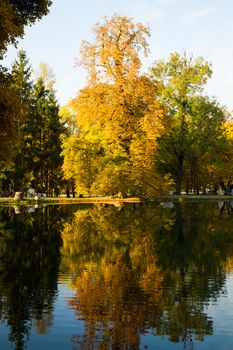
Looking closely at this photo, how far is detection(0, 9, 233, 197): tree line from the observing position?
4822cm

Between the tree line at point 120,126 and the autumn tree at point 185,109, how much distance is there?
14 centimetres

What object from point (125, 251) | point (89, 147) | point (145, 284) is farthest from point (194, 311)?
point (89, 147)

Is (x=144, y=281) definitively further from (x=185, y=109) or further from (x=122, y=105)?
(x=185, y=109)

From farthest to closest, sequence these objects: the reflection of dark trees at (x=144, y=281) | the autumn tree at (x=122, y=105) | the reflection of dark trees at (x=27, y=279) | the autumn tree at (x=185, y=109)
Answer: the autumn tree at (x=185, y=109) → the autumn tree at (x=122, y=105) → the reflection of dark trees at (x=27, y=279) → the reflection of dark trees at (x=144, y=281)

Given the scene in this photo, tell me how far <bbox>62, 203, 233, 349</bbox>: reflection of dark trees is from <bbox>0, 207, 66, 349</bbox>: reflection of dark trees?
0.58 metres

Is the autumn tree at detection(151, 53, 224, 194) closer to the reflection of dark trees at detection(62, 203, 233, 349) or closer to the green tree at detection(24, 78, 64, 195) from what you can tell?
the green tree at detection(24, 78, 64, 195)

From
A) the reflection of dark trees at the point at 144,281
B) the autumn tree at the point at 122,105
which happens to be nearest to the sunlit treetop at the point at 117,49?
the autumn tree at the point at 122,105

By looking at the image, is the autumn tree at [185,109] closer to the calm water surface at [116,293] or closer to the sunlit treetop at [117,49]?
the sunlit treetop at [117,49]

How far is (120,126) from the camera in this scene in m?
49.4

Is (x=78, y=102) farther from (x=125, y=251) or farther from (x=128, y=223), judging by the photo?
(x=125, y=251)

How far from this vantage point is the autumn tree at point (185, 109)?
6506 cm

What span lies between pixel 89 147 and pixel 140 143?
779cm

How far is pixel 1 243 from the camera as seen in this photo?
17.4 m

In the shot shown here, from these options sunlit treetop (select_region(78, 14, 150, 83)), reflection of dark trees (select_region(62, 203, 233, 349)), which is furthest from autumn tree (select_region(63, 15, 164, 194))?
reflection of dark trees (select_region(62, 203, 233, 349))
